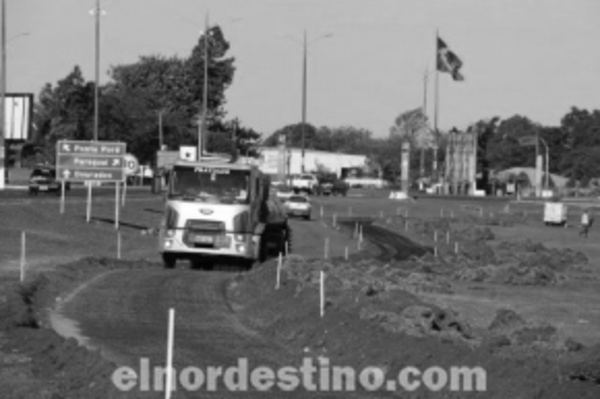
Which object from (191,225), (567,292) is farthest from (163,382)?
(567,292)

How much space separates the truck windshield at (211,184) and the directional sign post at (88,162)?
15660mm

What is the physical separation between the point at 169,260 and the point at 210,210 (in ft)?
7.45

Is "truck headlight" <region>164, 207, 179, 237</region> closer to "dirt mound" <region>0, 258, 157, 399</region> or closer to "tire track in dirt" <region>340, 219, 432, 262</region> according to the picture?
"dirt mound" <region>0, 258, 157, 399</region>

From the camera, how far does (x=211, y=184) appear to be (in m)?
40.2

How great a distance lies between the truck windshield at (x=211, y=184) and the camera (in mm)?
40062

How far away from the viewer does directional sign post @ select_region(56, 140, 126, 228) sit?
181ft

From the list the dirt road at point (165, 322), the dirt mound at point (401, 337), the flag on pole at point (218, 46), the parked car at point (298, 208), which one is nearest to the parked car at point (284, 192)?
the parked car at point (298, 208)

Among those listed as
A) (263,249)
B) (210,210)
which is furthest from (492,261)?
(210,210)

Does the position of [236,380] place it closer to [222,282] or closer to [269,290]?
[269,290]

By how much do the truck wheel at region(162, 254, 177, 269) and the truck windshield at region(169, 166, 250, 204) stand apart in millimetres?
1940

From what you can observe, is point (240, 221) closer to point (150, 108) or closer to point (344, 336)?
point (344, 336)

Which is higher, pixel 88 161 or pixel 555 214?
pixel 88 161

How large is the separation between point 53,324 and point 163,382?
7934 mm

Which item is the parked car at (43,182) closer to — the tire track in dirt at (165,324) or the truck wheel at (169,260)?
Answer: the truck wheel at (169,260)
